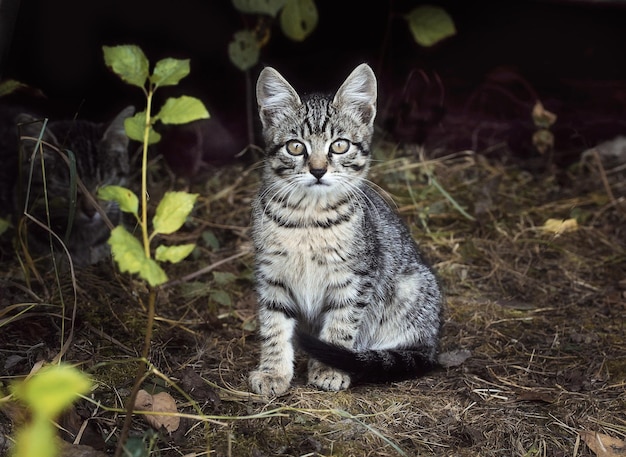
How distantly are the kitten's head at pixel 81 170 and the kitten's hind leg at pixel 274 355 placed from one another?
1.55 metres

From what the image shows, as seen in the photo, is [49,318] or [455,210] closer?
[49,318]

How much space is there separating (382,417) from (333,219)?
0.90 metres

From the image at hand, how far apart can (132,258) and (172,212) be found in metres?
0.26

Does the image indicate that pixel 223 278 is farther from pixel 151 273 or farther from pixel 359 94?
pixel 151 273

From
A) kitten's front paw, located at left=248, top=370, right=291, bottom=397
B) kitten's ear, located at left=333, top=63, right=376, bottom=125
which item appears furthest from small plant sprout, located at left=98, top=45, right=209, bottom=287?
kitten's ear, located at left=333, top=63, right=376, bottom=125

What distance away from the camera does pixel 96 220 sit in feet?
15.3

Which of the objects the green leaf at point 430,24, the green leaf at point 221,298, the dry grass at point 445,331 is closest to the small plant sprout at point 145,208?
the dry grass at point 445,331

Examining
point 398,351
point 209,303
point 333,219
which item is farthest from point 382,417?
point 209,303

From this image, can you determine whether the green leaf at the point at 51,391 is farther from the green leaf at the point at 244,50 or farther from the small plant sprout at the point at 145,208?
the green leaf at the point at 244,50

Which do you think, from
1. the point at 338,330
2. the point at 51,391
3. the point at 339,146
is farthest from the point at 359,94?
the point at 51,391

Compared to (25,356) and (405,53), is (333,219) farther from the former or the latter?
(405,53)

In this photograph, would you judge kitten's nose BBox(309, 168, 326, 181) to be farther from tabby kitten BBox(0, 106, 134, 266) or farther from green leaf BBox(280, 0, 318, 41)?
green leaf BBox(280, 0, 318, 41)

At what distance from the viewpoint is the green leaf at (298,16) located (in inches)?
194

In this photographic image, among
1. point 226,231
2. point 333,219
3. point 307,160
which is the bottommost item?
point 226,231
